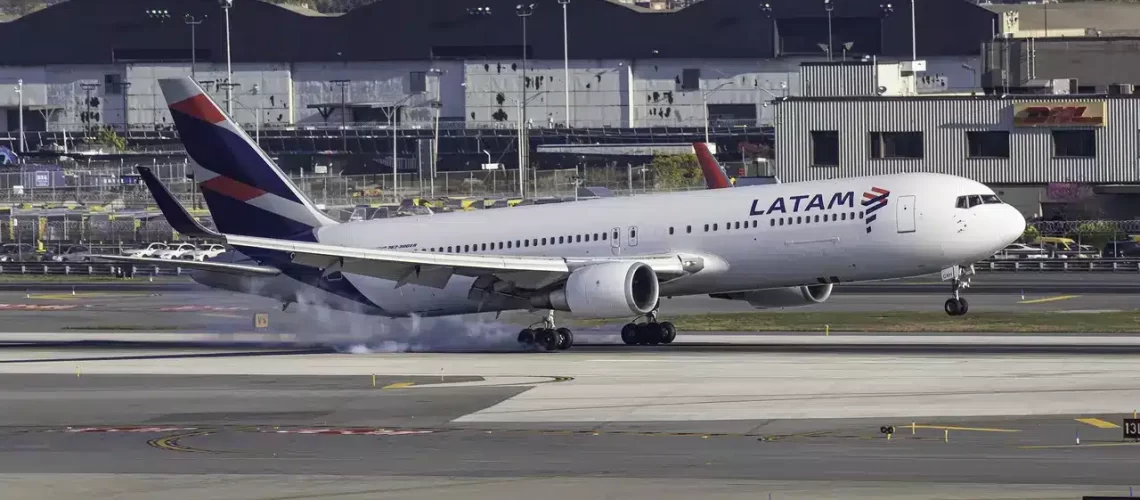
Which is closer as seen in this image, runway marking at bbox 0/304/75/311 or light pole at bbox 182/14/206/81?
runway marking at bbox 0/304/75/311

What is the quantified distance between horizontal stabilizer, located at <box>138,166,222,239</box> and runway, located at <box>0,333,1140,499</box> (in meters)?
3.78

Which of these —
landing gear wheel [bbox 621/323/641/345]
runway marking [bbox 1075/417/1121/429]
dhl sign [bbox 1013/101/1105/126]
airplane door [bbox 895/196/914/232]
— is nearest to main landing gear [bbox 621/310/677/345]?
landing gear wheel [bbox 621/323/641/345]

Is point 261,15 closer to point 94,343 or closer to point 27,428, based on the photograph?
point 94,343

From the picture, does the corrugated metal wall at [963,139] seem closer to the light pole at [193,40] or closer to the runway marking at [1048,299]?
the runway marking at [1048,299]

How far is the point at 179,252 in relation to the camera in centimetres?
10219

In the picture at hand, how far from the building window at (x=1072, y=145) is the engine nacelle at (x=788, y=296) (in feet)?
157

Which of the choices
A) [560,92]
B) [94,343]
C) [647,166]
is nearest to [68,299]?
[94,343]

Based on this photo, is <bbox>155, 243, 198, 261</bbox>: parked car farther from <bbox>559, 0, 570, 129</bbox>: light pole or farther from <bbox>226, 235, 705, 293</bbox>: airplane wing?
<bbox>559, 0, 570, 129</bbox>: light pole

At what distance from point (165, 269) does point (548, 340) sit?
53331mm

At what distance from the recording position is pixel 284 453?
28.3m

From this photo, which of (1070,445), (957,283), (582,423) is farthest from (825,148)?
(1070,445)

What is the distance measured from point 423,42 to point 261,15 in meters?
20.0

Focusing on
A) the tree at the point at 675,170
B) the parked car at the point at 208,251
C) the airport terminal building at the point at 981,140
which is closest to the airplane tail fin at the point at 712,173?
the airport terminal building at the point at 981,140

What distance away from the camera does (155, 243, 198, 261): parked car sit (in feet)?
330
